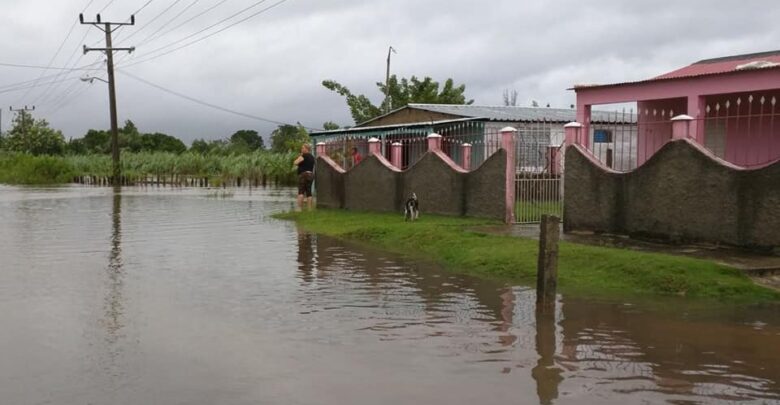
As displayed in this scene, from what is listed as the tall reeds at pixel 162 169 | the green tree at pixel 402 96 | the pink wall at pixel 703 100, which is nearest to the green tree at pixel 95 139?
the tall reeds at pixel 162 169

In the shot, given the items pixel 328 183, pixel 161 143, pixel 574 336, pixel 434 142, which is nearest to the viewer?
pixel 574 336

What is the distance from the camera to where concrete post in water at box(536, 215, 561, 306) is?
902 cm

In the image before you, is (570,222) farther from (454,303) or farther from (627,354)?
(627,354)

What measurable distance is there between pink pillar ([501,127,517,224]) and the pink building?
1.40 metres

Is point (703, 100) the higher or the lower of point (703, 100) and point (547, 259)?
the higher

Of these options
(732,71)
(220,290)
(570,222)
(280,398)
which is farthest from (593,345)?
(732,71)

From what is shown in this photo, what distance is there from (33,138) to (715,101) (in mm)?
75707

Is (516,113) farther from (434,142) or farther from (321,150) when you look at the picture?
(434,142)

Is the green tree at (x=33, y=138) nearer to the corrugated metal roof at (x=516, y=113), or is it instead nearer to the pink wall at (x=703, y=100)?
the corrugated metal roof at (x=516, y=113)

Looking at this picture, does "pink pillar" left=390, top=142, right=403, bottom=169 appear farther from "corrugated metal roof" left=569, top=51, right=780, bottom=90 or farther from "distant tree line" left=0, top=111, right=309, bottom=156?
"distant tree line" left=0, top=111, right=309, bottom=156

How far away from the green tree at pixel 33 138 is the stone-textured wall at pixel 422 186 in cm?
6459

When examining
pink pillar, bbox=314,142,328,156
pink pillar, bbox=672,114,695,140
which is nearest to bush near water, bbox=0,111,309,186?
pink pillar, bbox=314,142,328,156

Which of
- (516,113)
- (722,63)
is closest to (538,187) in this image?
(722,63)

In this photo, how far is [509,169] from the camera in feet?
55.3
